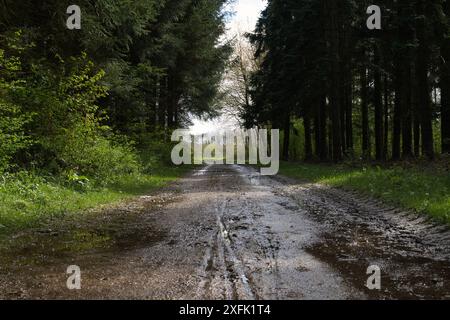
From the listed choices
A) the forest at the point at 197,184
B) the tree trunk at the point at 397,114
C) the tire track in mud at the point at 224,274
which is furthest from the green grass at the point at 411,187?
the tree trunk at the point at 397,114

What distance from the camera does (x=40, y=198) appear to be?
35.3 feet

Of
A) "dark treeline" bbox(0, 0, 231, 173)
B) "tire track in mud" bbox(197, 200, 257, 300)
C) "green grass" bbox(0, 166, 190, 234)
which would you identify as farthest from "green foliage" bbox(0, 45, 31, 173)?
"tire track in mud" bbox(197, 200, 257, 300)

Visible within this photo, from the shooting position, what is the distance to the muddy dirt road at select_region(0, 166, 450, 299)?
15.8ft

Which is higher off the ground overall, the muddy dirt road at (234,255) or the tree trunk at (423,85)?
the tree trunk at (423,85)

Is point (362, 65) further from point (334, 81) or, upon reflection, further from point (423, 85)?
point (423, 85)

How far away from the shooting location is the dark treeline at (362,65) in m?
19.9

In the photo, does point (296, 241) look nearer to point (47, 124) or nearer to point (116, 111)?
point (47, 124)

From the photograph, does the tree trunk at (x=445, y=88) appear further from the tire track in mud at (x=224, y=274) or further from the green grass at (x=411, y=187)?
the tire track in mud at (x=224, y=274)

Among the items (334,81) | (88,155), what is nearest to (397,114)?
(334,81)

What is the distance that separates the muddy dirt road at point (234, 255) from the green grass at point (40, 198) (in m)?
0.70

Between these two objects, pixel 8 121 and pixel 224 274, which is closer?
pixel 224 274

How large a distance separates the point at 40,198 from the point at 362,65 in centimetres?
2062

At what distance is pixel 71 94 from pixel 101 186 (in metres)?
3.31
